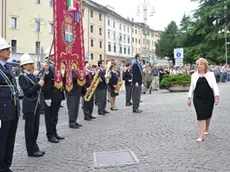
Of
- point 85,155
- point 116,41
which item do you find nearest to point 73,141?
point 85,155

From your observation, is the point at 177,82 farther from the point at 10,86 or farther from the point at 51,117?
the point at 10,86

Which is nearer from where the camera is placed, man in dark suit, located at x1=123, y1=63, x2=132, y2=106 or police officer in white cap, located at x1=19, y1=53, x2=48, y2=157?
police officer in white cap, located at x1=19, y1=53, x2=48, y2=157

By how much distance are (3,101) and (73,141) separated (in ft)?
9.09

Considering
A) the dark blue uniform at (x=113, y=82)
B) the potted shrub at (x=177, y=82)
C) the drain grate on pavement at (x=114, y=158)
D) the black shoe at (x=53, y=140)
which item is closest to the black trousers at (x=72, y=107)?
the black shoe at (x=53, y=140)

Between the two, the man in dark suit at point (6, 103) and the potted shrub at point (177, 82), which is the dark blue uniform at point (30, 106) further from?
the potted shrub at point (177, 82)

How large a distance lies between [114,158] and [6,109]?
2060 mm

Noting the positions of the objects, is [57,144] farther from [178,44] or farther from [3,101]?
[178,44]

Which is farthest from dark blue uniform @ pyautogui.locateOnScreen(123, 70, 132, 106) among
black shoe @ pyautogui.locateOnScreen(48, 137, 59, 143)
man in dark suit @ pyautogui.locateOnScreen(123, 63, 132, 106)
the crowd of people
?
black shoe @ pyautogui.locateOnScreen(48, 137, 59, 143)

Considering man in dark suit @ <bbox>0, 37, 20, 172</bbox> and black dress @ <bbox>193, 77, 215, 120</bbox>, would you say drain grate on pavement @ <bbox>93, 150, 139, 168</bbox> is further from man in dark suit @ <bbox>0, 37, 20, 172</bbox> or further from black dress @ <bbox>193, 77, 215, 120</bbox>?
black dress @ <bbox>193, 77, 215, 120</bbox>

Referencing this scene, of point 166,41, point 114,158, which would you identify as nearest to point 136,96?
point 114,158

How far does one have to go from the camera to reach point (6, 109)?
199 inches

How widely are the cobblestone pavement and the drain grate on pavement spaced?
0.11 metres

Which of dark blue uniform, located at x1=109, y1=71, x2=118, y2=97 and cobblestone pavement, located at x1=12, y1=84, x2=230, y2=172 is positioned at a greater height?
dark blue uniform, located at x1=109, y1=71, x2=118, y2=97

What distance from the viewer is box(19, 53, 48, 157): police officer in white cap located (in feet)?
19.7
